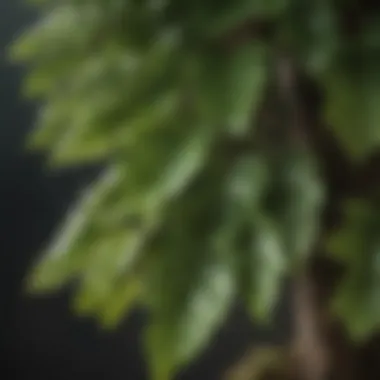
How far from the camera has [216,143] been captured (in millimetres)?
750

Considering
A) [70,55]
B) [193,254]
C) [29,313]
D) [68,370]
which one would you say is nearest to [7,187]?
[29,313]

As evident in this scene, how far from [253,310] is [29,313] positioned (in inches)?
28.4

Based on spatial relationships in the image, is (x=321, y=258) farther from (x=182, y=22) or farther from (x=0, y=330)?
(x=0, y=330)

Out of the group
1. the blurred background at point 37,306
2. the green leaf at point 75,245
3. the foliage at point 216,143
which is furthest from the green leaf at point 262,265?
the blurred background at point 37,306

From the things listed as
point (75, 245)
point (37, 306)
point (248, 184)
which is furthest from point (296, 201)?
point (37, 306)

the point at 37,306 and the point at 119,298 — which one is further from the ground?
the point at 37,306

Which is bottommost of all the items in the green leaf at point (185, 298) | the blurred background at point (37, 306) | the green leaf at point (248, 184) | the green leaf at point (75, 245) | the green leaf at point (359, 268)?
the green leaf at point (359, 268)

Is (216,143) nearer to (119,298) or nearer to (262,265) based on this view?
(262,265)

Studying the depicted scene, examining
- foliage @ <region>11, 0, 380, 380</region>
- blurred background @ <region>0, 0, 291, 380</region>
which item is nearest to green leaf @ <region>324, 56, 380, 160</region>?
foliage @ <region>11, 0, 380, 380</region>

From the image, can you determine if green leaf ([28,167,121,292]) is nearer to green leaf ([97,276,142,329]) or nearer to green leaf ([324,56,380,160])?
green leaf ([97,276,142,329])

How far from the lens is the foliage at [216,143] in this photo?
68cm

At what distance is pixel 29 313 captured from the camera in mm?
1348

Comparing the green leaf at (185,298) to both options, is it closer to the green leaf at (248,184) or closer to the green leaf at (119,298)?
the green leaf at (248,184)

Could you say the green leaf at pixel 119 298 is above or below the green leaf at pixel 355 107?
above
